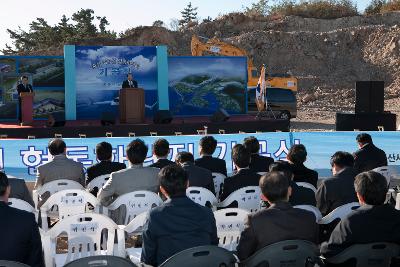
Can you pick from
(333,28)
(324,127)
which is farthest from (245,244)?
(333,28)

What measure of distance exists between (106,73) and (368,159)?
1108cm

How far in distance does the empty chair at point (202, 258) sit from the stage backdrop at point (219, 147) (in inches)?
231

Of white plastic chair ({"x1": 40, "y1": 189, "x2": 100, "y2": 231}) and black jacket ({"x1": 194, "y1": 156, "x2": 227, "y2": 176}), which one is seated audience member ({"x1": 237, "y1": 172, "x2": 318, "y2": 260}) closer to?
white plastic chair ({"x1": 40, "y1": 189, "x2": 100, "y2": 231})

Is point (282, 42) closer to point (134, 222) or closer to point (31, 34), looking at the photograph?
point (31, 34)

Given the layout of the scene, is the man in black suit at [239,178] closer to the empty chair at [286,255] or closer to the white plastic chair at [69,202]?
the white plastic chair at [69,202]

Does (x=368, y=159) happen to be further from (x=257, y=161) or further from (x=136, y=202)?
(x=136, y=202)

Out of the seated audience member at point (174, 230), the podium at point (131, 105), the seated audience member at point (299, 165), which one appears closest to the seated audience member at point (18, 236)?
the seated audience member at point (174, 230)

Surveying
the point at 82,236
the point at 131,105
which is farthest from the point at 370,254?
the point at 131,105

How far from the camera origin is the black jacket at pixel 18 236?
328 cm

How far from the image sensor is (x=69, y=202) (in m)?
4.93

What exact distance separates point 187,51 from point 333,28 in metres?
13.6

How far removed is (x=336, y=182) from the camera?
489 cm

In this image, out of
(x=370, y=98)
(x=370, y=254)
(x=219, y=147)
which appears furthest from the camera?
(x=370, y=98)

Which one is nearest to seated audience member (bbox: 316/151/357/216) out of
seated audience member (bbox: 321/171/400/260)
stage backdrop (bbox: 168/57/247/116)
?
seated audience member (bbox: 321/171/400/260)
